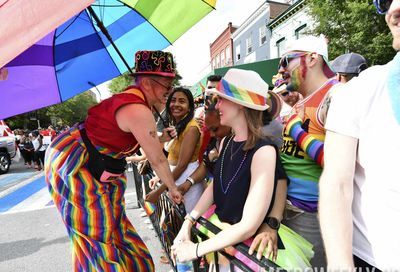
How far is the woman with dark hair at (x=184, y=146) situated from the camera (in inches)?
99.9

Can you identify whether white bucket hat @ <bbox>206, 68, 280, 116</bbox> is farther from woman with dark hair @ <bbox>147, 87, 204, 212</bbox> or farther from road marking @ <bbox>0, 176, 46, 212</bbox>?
road marking @ <bbox>0, 176, 46, 212</bbox>

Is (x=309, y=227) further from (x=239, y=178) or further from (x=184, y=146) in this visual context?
(x=184, y=146)

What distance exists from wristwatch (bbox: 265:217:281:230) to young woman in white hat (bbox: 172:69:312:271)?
29 millimetres

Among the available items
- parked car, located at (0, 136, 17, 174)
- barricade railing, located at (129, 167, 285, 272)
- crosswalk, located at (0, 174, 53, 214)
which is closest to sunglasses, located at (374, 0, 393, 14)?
barricade railing, located at (129, 167, 285, 272)

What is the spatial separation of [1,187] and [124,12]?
806 centimetres

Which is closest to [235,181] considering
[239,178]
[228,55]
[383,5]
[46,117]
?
[239,178]

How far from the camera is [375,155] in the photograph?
3.09ft

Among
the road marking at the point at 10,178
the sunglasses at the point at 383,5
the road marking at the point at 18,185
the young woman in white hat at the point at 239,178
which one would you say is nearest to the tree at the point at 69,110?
the road marking at the point at 10,178

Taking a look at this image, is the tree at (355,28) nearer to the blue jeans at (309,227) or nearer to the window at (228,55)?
the blue jeans at (309,227)

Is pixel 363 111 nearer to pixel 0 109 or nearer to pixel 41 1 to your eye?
pixel 41 1

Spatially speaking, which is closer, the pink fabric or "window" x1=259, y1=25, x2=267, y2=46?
the pink fabric

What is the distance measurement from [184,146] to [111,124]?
76 cm

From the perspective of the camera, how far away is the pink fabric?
1.18m

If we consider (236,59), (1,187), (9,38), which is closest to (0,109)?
(9,38)
